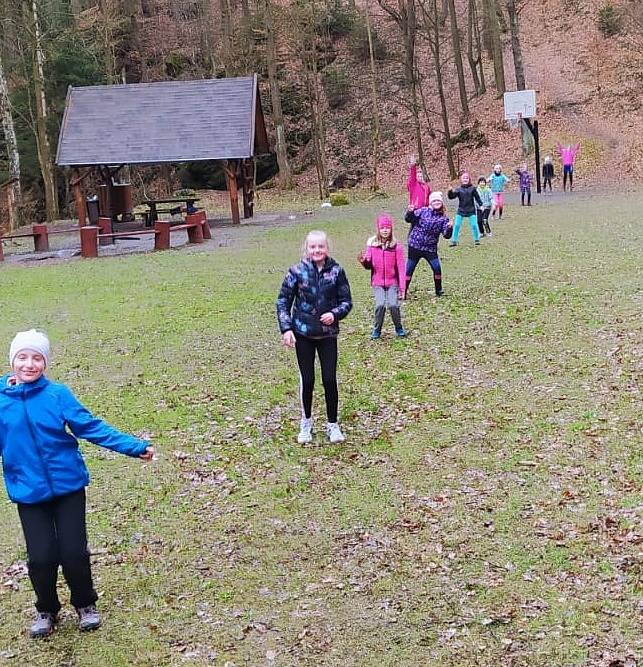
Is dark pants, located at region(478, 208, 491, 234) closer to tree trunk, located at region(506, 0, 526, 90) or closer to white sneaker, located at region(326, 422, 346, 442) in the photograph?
white sneaker, located at region(326, 422, 346, 442)

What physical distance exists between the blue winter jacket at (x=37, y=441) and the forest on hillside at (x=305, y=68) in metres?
29.4

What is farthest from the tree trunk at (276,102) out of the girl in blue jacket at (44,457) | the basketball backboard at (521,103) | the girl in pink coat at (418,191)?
the girl in blue jacket at (44,457)

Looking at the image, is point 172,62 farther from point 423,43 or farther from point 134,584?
point 134,584

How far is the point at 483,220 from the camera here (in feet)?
62.1

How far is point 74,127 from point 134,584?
2631cm

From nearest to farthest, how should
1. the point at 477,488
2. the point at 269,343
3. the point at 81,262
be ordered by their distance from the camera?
the point at 477,488
the point at 269,343
the point at 81,262

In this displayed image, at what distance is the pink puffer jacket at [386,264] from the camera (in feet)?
31.9

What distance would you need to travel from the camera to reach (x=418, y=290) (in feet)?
43.4

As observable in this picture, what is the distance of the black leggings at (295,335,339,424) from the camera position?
6922mm

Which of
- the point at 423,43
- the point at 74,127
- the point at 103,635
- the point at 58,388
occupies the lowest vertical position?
the point at 103,635

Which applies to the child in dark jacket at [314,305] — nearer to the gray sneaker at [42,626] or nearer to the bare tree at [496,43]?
the gray sneaker at [42,626]

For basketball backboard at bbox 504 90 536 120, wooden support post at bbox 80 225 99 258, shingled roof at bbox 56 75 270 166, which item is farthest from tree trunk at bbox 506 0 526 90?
wooden support post at bbox 80 225 99 258

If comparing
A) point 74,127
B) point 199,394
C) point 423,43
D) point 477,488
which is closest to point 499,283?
point 199,394

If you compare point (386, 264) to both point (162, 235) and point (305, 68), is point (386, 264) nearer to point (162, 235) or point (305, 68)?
point (162, 235)
